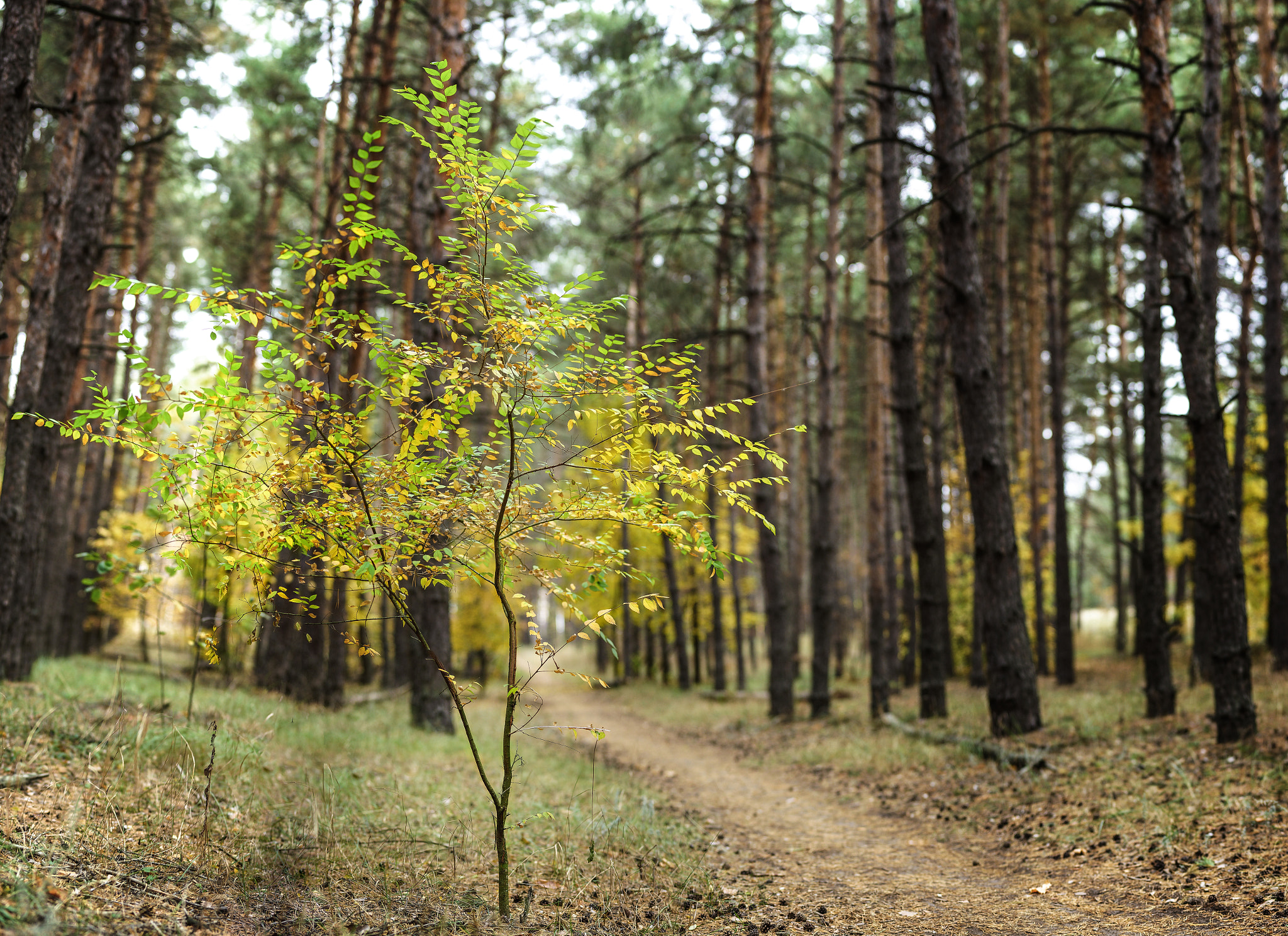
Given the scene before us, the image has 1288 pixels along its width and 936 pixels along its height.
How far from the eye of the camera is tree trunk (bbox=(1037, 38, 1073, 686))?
13.4 metres

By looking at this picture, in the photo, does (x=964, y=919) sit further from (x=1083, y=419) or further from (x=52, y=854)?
(x=1083, y=419)

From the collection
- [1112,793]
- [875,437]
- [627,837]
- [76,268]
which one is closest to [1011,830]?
[1112,793]

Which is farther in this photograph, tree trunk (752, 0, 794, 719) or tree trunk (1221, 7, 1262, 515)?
tree trunk (752, 0, 794, 719)

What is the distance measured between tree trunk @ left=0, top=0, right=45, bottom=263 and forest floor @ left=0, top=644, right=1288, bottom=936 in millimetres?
3478

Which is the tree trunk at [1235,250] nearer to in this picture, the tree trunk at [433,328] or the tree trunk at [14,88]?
the tree trunk at [433,328]

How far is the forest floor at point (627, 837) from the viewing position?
3.62m

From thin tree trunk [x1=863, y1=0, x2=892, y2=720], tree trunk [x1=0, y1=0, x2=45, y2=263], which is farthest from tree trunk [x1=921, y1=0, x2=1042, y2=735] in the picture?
tree trunk [x1=0, y1=0, x2=45, y2=263]

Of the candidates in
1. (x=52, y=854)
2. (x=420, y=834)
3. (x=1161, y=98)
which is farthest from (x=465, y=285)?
(x=1161, y=98)

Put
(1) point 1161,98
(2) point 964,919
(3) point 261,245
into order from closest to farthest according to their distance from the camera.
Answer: (2) point 964,919 < (1) point 1161,98 < (3) point 261,245

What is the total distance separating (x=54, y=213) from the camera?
8.30 meters

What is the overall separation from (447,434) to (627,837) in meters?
3.26

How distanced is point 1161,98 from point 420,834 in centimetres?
931

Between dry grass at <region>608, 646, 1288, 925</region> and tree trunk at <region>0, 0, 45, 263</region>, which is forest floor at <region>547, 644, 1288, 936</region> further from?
tree trunk at <region>0, 0, 45, 263</region>

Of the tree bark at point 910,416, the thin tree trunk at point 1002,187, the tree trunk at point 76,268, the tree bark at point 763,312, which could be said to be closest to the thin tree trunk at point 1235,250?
the thin tree trunk at point 1002,187
